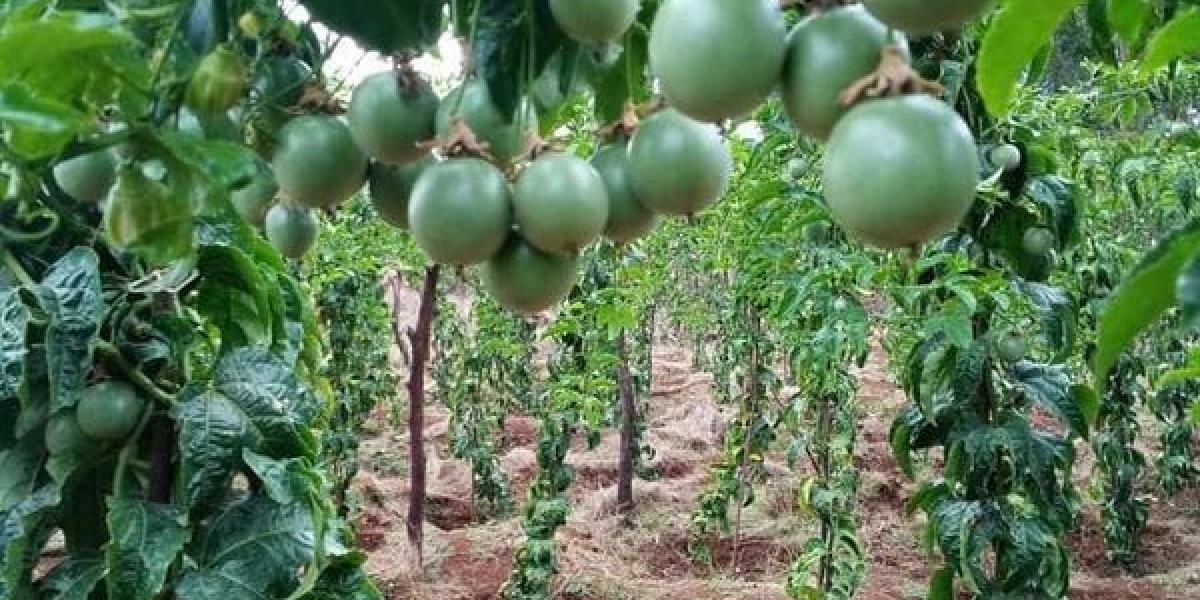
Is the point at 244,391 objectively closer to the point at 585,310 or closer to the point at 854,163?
the point at 854,163

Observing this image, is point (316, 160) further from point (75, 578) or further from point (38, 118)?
point (75, 578)

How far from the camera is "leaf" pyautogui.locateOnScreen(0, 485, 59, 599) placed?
158cm

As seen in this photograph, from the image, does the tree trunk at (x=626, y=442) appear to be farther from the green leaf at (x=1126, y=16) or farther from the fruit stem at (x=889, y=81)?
the fruit stem at (x=889, y=81)

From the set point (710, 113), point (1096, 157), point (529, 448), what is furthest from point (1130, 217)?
point (710, 113)

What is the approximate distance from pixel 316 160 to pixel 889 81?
420mm

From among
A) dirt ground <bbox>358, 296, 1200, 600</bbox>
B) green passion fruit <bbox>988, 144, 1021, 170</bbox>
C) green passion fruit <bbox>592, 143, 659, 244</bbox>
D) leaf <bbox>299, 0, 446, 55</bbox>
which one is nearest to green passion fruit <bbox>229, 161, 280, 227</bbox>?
leaf <bbox>299, 0, 446, 55</bbox>

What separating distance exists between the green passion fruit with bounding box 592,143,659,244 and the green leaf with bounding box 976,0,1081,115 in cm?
25

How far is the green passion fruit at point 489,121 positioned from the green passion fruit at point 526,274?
7 cm

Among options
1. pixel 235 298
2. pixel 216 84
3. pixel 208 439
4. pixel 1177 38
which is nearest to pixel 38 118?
pixel 216 84

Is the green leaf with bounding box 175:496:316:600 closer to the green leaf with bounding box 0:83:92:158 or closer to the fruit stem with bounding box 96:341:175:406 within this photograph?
the fruit stem with bounding box 96:341:175:406

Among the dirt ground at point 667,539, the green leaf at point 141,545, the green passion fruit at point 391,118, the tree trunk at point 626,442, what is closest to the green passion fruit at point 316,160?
the green passion fruit at point 391,118

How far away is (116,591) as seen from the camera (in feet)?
4.94

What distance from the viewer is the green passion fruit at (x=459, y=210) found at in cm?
80

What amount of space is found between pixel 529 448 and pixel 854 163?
805 centimetres
